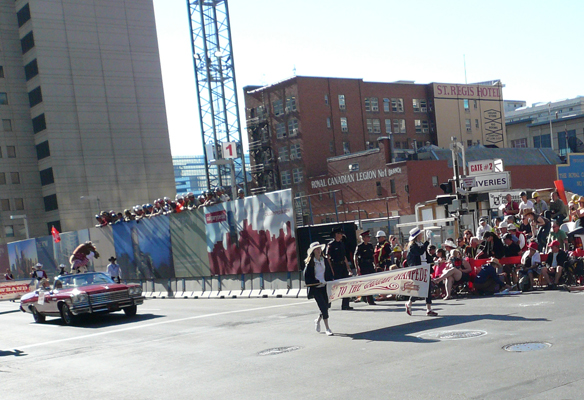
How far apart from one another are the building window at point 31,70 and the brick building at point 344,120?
25279 mm

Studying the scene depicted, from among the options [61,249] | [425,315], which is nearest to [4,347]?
[425,315]

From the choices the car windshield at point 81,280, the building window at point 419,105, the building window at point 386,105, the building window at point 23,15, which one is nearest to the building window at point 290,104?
the building window at point 386,105

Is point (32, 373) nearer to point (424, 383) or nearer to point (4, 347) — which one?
point (4, 347)

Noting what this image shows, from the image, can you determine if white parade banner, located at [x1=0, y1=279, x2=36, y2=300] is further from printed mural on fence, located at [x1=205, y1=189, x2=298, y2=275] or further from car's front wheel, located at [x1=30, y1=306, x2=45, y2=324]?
car's front wheel, located at [x1=30, y1=306, x2=45, y2=324]

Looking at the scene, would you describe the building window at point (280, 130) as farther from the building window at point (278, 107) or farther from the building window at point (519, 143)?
the building window at point (519, 143)

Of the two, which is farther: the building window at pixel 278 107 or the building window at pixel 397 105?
the building window at pixel 397 105

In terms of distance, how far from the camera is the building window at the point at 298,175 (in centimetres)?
7888

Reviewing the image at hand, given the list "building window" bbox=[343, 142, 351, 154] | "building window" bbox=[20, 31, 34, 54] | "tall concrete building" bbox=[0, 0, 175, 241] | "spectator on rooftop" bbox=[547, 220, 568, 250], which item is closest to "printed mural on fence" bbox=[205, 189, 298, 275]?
"spectator on rooftop" bbox=[547, 220, 568, 250]

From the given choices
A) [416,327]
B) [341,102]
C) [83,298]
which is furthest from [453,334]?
[341,102]

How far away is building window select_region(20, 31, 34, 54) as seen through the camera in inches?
2992

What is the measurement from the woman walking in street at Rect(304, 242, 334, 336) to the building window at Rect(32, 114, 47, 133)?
68900 millimetres

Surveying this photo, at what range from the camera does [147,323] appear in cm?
1745

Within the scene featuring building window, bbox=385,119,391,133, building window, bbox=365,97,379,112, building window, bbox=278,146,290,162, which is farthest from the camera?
building window, bbox=385,119,391,133

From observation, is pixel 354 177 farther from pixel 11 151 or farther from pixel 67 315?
pixel 67 315
